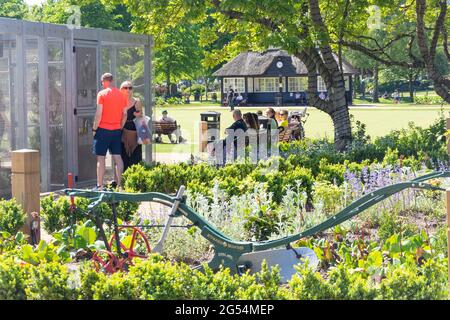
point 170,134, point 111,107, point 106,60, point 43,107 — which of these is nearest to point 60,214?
point 111,107

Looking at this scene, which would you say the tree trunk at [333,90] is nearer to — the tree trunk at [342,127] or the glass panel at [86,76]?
the tree trunk at [342,127]

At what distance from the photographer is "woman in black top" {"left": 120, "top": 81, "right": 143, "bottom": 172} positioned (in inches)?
606

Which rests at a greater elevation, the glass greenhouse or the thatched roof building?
the thatched roof building

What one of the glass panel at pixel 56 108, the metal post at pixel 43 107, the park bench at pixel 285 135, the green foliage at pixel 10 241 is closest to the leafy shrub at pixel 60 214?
the green foliage at pixel 10 241

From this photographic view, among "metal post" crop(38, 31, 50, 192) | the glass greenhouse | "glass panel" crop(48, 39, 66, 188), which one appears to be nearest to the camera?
the glass greenhouse

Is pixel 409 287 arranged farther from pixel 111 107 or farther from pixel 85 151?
pixel 85 151

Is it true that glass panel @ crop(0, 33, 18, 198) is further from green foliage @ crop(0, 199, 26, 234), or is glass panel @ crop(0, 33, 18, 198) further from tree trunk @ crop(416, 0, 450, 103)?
tree trunk @ crop(416, 0, 450, 103)

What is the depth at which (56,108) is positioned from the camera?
16125 millimetres

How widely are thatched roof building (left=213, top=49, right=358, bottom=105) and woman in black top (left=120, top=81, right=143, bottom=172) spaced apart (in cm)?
6057

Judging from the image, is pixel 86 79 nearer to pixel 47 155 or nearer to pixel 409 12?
pixel 47 155

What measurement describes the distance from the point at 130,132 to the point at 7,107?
6.65 ft

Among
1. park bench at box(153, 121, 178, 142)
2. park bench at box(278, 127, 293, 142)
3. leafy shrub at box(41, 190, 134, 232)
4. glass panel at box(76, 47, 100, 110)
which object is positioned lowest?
leafy shrub at box(41, 190, 134, 232)

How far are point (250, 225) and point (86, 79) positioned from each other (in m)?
7.84

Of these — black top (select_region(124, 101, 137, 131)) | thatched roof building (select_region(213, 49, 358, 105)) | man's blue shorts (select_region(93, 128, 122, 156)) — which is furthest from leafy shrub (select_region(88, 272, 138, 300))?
thatched roof building (select_region(213, 49, 358, 105))
